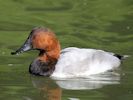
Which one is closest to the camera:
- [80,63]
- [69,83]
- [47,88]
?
[47,88]

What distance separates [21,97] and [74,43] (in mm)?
3323

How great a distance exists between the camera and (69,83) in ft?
34.7

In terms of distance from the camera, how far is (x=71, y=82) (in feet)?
34.9

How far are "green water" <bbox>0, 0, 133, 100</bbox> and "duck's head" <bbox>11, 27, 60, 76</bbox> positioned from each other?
0.61 ft

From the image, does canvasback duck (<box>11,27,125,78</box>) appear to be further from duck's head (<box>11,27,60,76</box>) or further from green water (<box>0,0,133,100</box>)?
green water (<box>0,0,133,100</box>)

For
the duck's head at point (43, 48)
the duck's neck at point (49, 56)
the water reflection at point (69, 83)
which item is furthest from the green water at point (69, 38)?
the duck's neck at point (49, 56)

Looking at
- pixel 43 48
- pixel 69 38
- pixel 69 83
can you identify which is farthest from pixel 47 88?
pixel 69 38

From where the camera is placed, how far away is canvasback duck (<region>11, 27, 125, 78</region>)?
1098cm

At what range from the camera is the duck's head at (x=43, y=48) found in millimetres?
11055

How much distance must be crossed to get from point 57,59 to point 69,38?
192 centimetres

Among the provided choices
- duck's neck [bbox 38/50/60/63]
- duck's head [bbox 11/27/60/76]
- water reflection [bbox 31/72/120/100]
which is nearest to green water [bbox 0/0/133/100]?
water reflection [bbox 31/72/120/100]

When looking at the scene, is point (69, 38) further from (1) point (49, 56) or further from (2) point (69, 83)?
(2) point (69, 83)

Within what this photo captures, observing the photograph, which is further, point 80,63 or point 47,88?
point 80,63

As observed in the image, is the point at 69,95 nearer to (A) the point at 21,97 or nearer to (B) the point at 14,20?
(A) the point at 21,97
